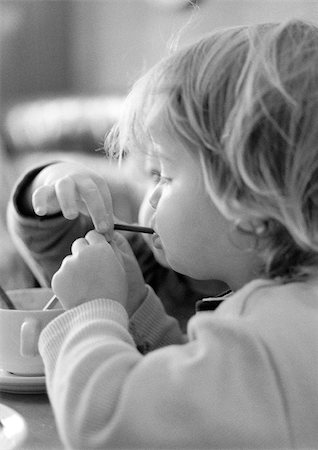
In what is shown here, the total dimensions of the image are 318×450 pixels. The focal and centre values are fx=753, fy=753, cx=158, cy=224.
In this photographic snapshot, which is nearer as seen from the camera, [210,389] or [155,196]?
[210,389]

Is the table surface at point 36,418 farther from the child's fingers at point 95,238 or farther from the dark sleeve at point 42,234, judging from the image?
the dark sleeve at point 42,234

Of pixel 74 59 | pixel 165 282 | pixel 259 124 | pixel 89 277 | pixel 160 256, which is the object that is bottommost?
pixel 74 59

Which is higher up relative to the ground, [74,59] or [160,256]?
[160,256]

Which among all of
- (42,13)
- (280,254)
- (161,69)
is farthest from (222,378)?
(42,13)

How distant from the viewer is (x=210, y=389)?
56 centimetres

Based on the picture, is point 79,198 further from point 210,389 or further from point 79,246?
point 210,389

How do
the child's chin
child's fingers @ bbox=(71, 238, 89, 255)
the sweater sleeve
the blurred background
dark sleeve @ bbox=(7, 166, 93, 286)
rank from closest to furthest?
the sweater sleeve, child's fingers @ bbox=(71, 238, 89, 255), the child's chin, dark sleeve @ bbox=(7, 166, 93, 286), the blurred background

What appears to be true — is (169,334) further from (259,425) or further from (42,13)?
(42,13)

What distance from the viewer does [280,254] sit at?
0.67m

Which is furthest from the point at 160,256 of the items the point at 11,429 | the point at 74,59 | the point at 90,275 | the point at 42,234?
the point at 74,59

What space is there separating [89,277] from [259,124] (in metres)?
0.23

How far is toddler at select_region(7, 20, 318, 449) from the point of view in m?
0.56

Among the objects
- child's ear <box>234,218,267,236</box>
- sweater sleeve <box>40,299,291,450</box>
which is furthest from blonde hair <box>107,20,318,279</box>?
sweater sleeve <box>40,299,291,450</box>

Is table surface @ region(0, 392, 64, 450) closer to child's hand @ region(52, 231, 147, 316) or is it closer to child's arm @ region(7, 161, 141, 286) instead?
child's hand @ region(52, 231, 147, 316)
